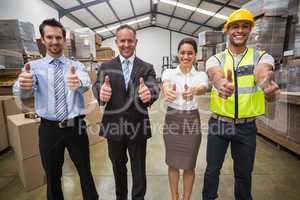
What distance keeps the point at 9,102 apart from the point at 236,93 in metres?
3.22

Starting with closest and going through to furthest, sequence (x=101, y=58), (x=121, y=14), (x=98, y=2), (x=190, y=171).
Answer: (x=190, y=171) < (x=101, y=58) < (x=98, y=2) < (x=121, y=14)

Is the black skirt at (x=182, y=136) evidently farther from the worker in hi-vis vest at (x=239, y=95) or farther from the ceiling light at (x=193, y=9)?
the ceiling light at (x=193, y=9)

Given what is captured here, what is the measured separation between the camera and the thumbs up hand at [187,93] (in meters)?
1.37

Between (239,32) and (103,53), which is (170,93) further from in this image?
(103,53)

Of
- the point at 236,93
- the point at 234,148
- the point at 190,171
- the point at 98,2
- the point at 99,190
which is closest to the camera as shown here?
the point at 236,93

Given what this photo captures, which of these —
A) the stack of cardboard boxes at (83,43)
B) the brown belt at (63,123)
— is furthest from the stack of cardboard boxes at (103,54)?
the brown belt at (63,123)

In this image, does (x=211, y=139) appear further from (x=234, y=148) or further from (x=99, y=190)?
(x=99, y=190)

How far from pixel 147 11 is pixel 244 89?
10.2m

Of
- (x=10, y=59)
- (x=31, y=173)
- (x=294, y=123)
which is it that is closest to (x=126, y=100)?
(x=31, y=173)

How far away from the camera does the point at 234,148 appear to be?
1433 mm

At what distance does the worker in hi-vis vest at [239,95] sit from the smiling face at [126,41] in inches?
22.6

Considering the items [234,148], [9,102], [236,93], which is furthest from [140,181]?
[9,102]

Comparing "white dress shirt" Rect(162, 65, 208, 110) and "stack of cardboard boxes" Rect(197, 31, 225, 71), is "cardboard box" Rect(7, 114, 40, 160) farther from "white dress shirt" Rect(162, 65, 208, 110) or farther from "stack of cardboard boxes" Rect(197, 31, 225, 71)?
"stack of cardboard boxes" Rect(197, 31, 225, 71)

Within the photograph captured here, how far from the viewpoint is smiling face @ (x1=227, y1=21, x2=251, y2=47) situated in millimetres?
1252
